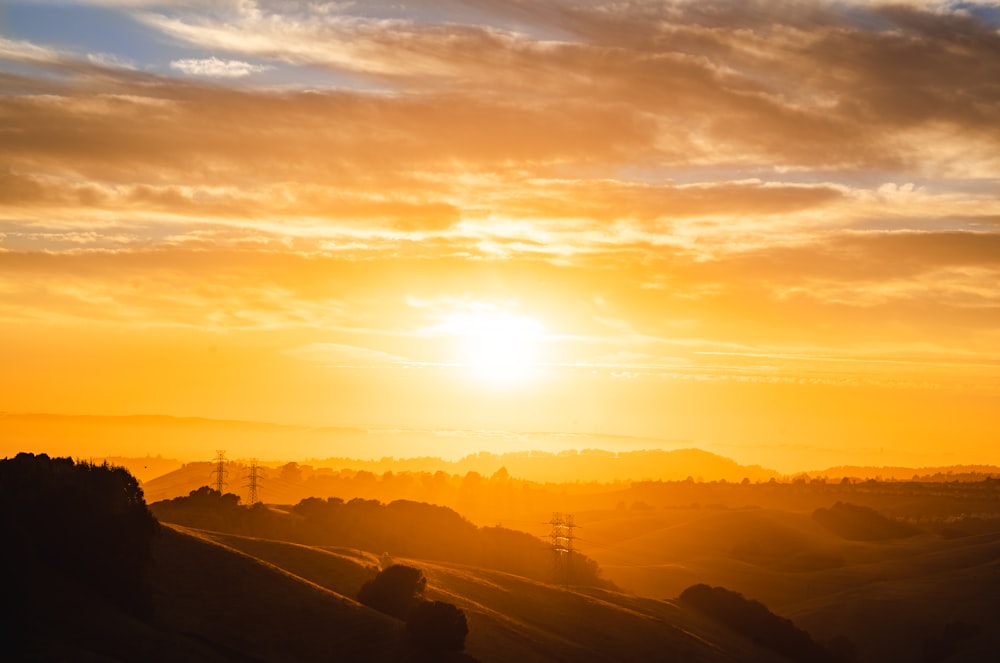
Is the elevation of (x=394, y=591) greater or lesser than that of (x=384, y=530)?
lesser

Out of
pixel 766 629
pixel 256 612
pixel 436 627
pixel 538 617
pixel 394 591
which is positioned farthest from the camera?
pixel 766 629

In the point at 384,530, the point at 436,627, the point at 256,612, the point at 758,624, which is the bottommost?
the point at 758,624

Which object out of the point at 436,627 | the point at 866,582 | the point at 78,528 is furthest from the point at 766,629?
the point at 78,528

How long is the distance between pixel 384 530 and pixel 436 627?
267 ft

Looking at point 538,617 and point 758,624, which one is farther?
point 758,624

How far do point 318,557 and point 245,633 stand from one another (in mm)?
26977

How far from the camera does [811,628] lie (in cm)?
11925

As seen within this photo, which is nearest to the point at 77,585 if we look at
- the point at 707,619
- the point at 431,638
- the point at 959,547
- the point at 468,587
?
the point at 431,638

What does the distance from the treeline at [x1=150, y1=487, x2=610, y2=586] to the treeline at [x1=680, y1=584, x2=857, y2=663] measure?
27.0 meters

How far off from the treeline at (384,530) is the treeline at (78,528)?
53284 mm

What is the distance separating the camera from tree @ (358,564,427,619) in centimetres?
7615

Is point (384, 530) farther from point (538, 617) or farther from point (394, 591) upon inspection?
point (394, 591)

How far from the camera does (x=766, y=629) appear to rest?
106000 mm

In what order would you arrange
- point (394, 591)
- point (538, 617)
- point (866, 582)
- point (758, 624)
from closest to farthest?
point (394, 591) → point (538, 617) → point (758, 624) → point (866, 582)
